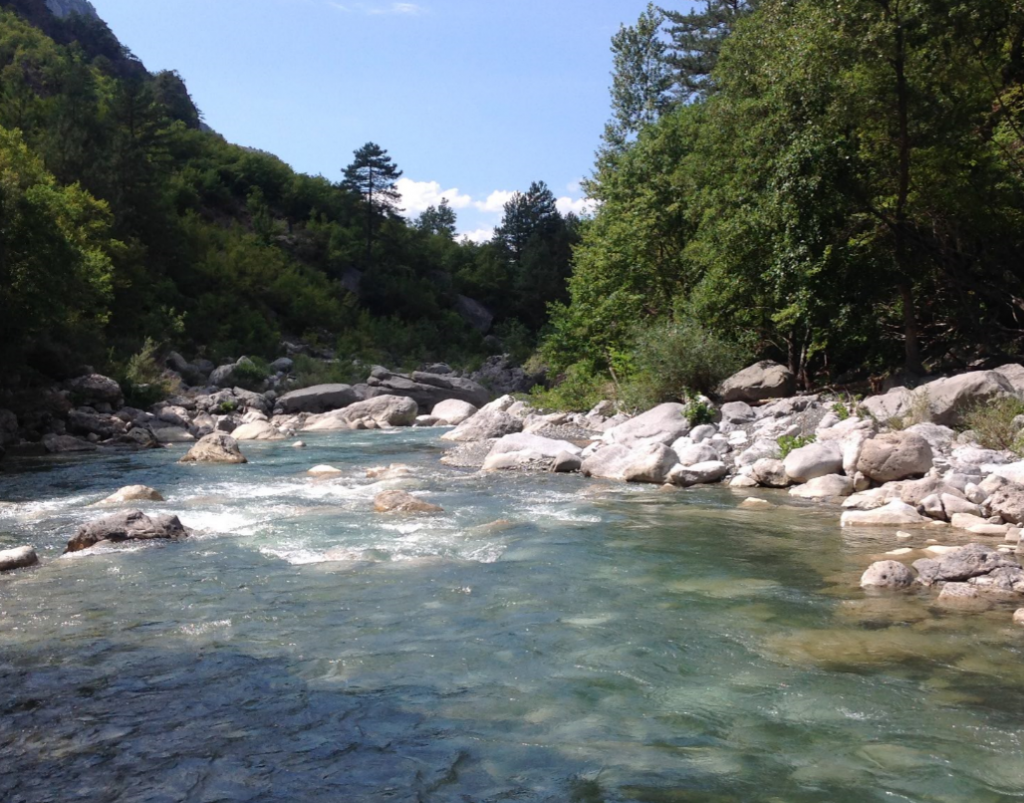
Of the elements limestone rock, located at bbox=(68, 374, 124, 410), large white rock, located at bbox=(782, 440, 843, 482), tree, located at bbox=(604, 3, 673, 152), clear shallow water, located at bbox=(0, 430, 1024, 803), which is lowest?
clear shallow water, located at bbox=(0, 430, 1024, 803)

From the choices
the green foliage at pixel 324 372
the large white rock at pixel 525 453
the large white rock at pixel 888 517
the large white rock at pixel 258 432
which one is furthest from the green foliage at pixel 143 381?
the large white rock at pixel 888 517

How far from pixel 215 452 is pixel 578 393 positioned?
977 centimetres

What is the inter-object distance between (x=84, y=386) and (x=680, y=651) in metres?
19.3

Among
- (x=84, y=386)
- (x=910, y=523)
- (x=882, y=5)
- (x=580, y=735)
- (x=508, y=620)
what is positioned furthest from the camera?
(x=84, y=386)

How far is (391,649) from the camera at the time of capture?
5.06 meters

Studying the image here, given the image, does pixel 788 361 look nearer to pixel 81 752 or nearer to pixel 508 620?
pixel 508 620

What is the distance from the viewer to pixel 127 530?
791 centimetres

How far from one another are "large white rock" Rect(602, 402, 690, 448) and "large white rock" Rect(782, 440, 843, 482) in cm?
276

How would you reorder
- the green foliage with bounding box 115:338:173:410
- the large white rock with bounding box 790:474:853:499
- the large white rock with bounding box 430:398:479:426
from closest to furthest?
the large white rock with bounding box 790:474:853:499, the green foliage with bounding box 115:338:173:410, the large white rock with bounding box 430:398:479:426

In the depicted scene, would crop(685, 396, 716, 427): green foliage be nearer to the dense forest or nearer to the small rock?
the dense forest

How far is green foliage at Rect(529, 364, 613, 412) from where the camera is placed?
21.1 m

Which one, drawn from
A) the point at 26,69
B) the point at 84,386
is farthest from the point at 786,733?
the point at 26,69

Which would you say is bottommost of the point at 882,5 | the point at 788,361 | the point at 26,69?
the point at 788,361

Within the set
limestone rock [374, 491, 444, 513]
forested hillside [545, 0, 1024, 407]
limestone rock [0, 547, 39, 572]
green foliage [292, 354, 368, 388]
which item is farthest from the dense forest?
limestone rock [0, 547, 39, 572]
